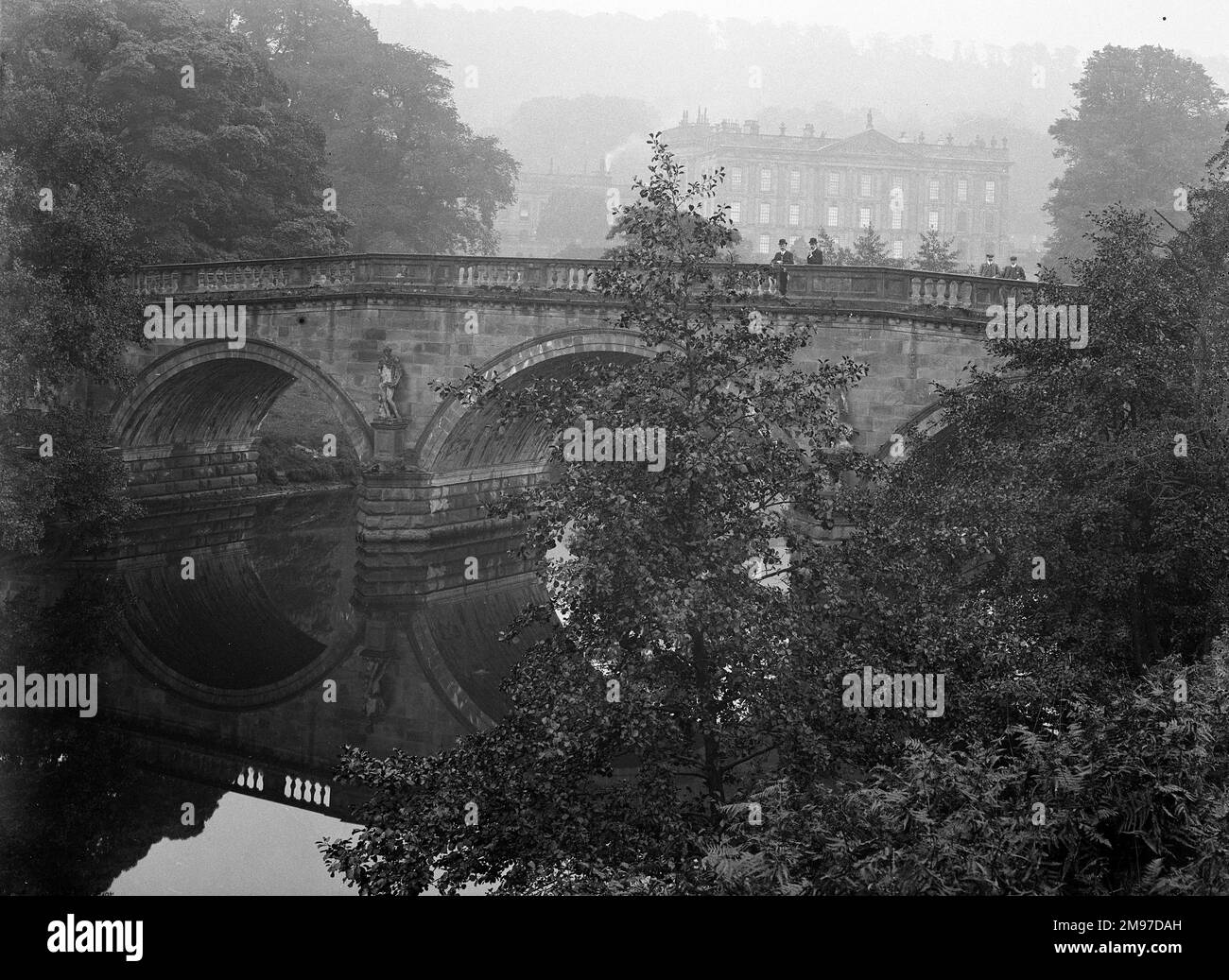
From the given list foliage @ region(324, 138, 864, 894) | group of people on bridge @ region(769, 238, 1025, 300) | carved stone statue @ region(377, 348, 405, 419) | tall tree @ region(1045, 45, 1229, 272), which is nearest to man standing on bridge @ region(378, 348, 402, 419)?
carved stone statue @ region(377, 348, 405, 419)

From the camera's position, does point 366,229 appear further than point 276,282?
Yes

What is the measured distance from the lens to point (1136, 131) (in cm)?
4800

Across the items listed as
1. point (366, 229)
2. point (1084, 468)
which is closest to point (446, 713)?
point (1084, 468)

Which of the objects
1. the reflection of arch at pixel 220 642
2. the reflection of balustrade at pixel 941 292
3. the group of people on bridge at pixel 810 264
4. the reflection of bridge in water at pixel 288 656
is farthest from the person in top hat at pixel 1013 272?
the reflection of arch at pixel 220 642

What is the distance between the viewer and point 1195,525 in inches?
506

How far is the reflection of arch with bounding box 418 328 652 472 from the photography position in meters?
27.2

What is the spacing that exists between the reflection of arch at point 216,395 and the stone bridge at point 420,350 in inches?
2.1

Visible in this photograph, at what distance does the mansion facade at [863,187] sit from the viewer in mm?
87875

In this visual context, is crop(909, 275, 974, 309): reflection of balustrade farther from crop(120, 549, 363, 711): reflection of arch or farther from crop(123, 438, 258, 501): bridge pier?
crop(123, 438, 258, 501): bridge pier

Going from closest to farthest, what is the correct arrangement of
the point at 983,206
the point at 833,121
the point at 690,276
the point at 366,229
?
the point at 690,276 < the point at 366,229 < the point at 983,206 < the point at 833,121

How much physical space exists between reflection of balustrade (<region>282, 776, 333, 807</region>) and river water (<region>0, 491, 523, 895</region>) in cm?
3

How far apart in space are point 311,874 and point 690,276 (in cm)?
740
